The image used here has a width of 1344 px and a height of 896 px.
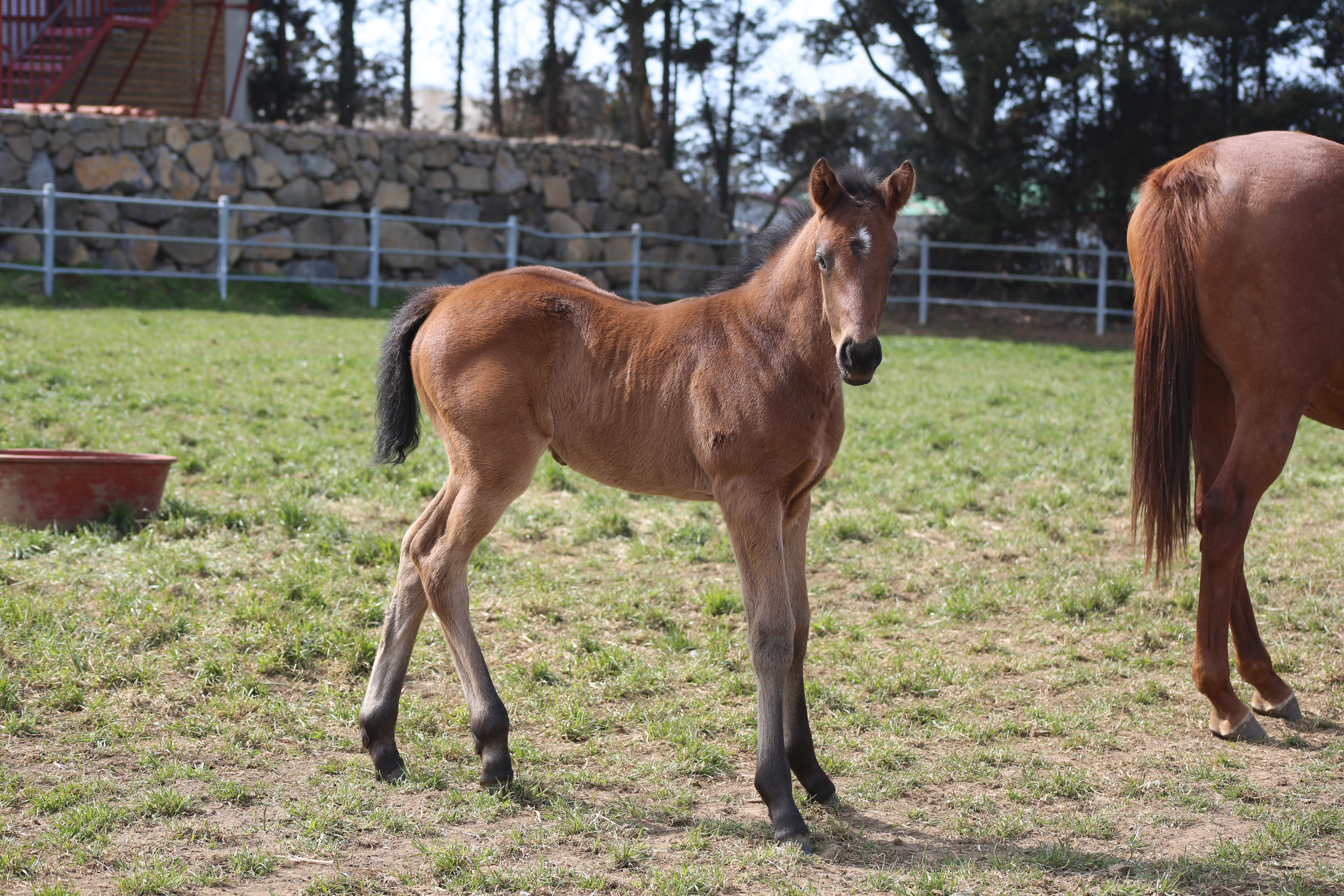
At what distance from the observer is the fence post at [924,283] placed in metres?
18.4

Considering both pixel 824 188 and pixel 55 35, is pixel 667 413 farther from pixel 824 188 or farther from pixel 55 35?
pixel 55 35

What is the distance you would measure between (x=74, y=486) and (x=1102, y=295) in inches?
634

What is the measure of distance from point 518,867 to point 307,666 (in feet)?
6.13

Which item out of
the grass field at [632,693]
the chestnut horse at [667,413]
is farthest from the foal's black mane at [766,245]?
the grass field at [632,693]

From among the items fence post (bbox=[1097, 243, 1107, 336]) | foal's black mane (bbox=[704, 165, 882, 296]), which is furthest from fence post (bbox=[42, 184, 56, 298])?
fence post (bbox=[1097, 243, 1107, 336])

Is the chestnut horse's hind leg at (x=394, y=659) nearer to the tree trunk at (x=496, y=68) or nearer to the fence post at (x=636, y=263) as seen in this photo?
the fence post at (x=636, y=263)

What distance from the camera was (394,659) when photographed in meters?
3.88

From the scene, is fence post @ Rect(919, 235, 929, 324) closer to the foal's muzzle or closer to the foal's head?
the foal's head

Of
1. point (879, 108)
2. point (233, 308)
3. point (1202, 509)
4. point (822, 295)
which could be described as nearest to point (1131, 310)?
point (879, 108)

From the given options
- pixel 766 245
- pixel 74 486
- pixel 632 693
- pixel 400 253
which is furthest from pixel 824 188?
pixel 400 253

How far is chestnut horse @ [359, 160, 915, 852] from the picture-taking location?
11.4 feet

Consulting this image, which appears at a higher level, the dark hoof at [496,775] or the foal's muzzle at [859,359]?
the foal's muzzle at [859,359]

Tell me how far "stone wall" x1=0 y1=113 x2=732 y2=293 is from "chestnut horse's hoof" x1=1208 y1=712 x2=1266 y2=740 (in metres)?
14.1

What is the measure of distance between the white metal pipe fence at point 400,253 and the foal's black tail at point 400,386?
10345mm
